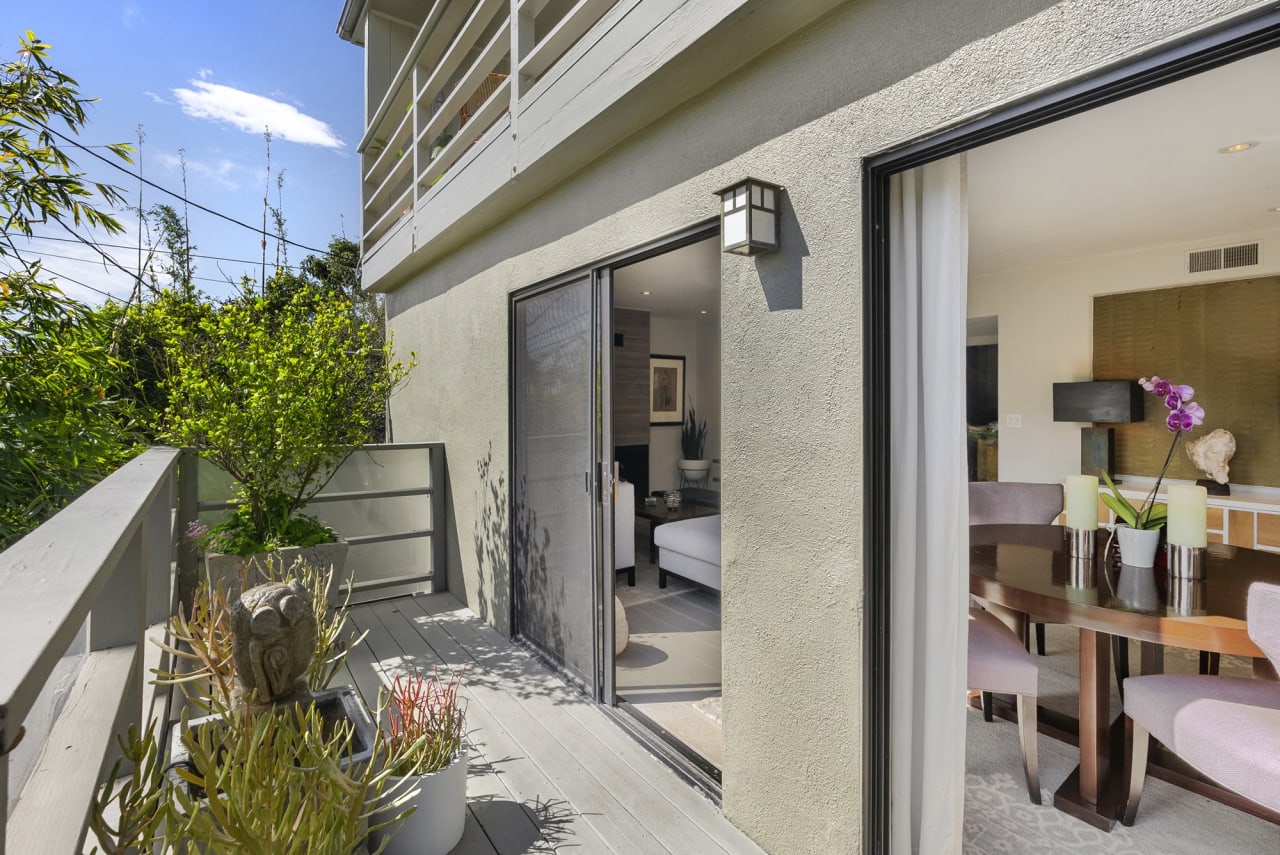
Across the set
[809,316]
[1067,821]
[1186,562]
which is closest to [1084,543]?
[1186,562]

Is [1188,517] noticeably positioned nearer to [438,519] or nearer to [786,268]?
[786,268]

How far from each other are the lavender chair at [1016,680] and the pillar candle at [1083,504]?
62 cm

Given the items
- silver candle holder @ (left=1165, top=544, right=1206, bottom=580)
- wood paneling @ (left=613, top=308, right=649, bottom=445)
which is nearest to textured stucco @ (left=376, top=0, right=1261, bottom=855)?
silver candle holder @ (left=1165, top=544, right=1206, bottom=580)

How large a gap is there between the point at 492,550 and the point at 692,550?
1.33 meters

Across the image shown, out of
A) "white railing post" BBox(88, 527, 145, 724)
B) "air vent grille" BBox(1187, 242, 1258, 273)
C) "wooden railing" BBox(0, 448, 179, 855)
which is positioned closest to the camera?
"wooden railing" BBox(0, 448, 179, 855)

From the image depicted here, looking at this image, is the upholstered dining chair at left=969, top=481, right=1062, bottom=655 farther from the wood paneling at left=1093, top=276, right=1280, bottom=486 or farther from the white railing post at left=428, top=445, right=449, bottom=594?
the white railing post at left=428, top=445, right=449, bottom=594

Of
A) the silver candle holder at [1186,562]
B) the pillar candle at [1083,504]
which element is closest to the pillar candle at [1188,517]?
the silver candle holder at [1186,562]

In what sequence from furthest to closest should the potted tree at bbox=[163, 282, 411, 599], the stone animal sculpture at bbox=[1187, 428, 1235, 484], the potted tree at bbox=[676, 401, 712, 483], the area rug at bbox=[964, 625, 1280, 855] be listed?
the potted tree at bbox=[676, 401, 712, 483]
the stone animal sculpture at bbox=[1187, 428, 1235, 484]
the potted tree at bbox=[163, 282, 411, 599]
the area rug at bbox=[964, 625, 1280, 855]

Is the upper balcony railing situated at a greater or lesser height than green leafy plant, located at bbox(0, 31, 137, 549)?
greater

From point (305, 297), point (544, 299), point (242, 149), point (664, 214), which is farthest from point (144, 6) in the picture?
point (664, 214)

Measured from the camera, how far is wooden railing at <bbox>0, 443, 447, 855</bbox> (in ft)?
2.07

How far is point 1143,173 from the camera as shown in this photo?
322 centimetres

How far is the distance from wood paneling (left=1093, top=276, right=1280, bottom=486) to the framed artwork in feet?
13.9

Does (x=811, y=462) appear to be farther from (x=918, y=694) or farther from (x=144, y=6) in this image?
(x=144, y=6)
